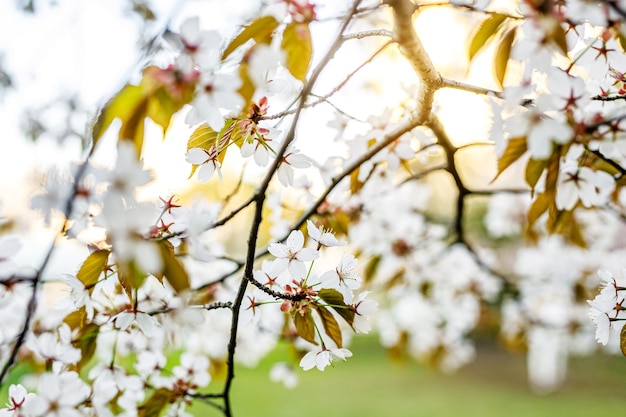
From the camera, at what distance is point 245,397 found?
4848mm

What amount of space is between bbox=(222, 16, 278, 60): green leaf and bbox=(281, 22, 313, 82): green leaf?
16mm

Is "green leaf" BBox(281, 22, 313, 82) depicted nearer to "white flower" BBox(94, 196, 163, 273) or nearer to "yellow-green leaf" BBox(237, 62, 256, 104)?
"yellow-green leaf" BBox(237, 62, 256, 104)

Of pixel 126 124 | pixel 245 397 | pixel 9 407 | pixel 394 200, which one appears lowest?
pixel 9 407

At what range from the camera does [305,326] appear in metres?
0.76

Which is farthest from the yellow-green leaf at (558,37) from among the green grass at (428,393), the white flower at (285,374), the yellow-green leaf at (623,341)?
the green grass at (428,393)

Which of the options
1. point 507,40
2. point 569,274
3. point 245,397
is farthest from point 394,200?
point 245,397

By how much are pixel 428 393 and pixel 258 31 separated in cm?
474

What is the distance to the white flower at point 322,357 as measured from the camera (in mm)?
773

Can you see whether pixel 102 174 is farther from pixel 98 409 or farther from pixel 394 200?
pixel 394 200

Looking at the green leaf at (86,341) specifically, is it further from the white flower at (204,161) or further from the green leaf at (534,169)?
the green leaf at (534,169)

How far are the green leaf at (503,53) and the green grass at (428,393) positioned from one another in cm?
367

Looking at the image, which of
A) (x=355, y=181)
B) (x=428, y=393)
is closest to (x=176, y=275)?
(x=355, y=181)

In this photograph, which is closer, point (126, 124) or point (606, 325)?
point (126, 124)

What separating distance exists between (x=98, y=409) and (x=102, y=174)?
0.51 meters
